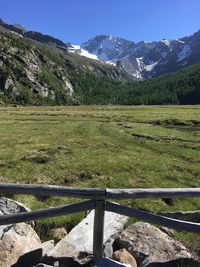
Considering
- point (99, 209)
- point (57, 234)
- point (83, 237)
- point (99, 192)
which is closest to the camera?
point (99, 192)

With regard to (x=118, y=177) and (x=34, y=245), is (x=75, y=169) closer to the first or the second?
(x=118, y=177)

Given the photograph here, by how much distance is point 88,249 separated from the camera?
1241 centimetres

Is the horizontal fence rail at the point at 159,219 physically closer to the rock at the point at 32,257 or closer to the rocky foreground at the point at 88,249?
the rocky foreground at the point at 88,249

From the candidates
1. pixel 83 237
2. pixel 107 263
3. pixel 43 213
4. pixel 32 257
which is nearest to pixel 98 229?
pixel 107 263

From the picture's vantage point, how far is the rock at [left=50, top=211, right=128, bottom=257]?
11.9 metres

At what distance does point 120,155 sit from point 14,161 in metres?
9.92

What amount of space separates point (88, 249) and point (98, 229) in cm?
141

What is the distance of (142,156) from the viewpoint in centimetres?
3903

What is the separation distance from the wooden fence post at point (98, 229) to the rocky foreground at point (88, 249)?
11.4 inches

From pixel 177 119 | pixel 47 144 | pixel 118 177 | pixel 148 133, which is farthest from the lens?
pixel 177 119

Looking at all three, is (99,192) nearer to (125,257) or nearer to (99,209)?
(99,209)

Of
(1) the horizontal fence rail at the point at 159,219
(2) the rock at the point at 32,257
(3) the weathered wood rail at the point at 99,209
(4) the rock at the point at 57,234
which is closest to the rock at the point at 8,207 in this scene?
(4) the rock at the point at 57,234

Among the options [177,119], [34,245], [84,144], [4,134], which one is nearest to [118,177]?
[84,144]

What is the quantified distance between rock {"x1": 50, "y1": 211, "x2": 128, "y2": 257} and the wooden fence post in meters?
0.59
